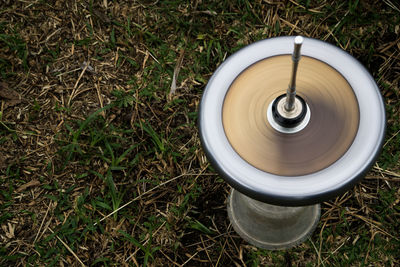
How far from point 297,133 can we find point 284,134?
35mm

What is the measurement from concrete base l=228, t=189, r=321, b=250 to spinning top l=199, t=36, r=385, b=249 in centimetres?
53

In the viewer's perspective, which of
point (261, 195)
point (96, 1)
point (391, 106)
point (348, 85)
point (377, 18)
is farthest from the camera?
point (96, 1)

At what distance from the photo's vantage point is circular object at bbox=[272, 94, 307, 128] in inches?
45.0

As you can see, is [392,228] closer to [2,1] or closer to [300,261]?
[300,261]

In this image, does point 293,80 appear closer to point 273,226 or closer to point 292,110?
point 292,110

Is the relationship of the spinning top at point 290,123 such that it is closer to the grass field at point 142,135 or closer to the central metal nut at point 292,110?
the central metal nut at point 292,110

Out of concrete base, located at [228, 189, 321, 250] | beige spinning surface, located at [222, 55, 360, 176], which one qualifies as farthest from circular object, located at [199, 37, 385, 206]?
concrete base, located at [228, 189, 321, 250]

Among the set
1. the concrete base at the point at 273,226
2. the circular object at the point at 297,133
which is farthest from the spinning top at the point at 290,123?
the concrete base at the point at 273,226

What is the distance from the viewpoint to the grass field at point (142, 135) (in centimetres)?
175

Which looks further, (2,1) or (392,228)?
(2,1)

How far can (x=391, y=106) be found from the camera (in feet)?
6.13

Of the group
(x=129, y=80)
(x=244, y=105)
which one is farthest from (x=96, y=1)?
(x=244, y=105)

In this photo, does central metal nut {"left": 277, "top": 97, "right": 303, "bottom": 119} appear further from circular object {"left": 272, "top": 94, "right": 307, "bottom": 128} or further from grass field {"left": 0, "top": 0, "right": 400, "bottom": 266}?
grass field {"left": 0, "top": 0, "right": 400, "bottom": 266}

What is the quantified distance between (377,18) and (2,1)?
183 cm
